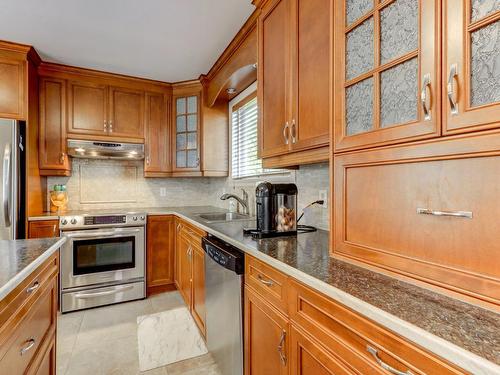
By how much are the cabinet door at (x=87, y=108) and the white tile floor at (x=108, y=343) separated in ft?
6.43

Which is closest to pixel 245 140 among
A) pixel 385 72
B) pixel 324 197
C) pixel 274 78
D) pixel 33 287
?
pixel 274 78

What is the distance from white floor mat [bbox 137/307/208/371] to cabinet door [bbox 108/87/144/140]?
209cm

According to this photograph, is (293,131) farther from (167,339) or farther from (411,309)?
(167,339)

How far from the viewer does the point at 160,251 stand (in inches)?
125

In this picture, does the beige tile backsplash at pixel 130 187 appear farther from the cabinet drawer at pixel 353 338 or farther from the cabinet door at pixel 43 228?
the cabinet drawer at pixel 353 338

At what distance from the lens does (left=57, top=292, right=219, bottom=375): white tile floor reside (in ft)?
6.14

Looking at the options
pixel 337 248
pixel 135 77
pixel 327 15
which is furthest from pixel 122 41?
pixel 337 248

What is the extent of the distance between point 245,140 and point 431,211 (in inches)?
95.7

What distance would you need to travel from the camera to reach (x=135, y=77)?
10.8ft

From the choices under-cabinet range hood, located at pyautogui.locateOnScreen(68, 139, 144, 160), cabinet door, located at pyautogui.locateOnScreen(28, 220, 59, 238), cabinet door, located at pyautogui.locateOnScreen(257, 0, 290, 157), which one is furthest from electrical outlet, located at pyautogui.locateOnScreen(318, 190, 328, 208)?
cabinet door, located at pyautogui.locateOnScreen(28, 220, 59, 238)

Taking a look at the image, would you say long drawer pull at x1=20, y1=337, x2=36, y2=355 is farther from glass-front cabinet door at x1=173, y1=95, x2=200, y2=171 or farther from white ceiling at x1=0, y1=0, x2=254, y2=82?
glass-front cabinet door at x1=173, y1=95, x2=200, y2=171

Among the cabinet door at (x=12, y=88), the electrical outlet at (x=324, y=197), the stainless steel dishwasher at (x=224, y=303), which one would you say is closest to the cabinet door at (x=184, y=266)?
the stainless steel dishwasher at (x=224, y=303)

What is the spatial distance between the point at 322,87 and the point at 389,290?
973mm

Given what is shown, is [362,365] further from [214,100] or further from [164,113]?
[164,113]
